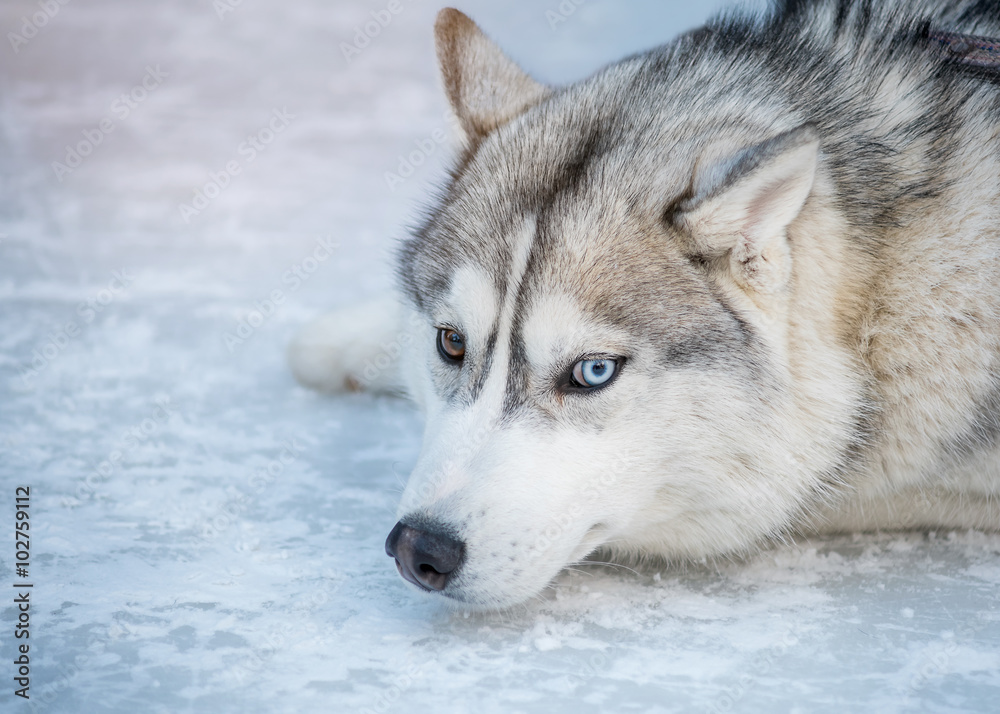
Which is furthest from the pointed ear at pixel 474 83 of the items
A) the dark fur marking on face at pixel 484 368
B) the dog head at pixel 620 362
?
the dark fur marking on face at pixel 484 368

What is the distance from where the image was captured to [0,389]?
406 centimetres

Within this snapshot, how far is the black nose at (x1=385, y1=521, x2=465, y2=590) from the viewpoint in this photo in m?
2.18

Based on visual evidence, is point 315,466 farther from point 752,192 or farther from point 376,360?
point 752,192

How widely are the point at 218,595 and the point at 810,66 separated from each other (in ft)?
7.69

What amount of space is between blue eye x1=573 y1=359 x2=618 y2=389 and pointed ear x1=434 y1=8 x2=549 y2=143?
1082 millimetres

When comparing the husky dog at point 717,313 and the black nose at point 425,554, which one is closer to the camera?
the black nose at point 425,554

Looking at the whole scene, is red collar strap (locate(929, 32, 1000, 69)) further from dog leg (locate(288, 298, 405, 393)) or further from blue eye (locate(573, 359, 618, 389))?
dog leg (locate(288, 298, 405, 393))

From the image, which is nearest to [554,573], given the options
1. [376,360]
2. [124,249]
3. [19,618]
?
[19,618]

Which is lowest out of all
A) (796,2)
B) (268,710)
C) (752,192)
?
(268,710)

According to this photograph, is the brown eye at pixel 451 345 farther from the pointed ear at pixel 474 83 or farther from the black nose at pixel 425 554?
the pointed ear at pixel 474 83

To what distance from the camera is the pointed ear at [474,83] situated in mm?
3150

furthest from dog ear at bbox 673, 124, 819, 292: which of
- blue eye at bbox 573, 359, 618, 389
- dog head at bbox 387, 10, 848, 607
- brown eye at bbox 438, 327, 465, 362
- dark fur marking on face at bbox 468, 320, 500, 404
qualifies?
brown eye at bbox 438, 327, 465, 362

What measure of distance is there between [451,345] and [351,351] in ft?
5.19

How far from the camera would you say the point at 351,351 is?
4.18 metres
